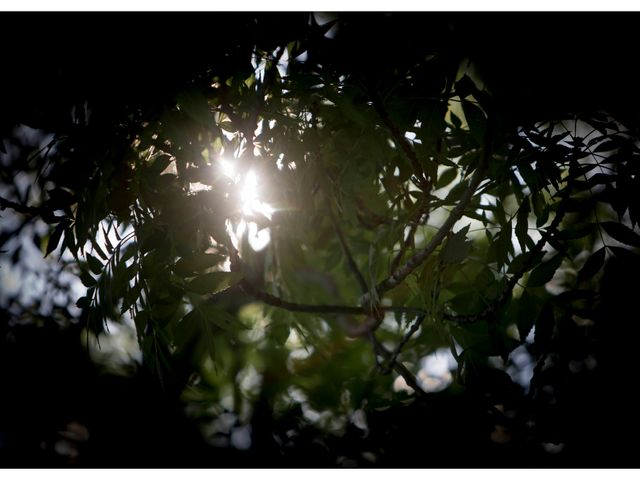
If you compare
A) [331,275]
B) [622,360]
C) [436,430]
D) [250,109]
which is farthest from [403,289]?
A: [331,275]

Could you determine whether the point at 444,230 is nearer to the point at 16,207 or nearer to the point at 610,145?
the point at 610,145

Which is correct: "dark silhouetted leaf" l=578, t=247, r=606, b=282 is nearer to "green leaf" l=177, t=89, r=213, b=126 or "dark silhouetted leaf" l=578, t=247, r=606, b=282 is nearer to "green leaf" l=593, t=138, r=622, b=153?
"green leaf" l=593, t=138, r=622, b=153

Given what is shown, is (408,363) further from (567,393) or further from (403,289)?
(567,393)

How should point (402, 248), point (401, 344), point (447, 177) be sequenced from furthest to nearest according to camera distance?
point (447, 177)
point (401, 344)
point (402, 248)

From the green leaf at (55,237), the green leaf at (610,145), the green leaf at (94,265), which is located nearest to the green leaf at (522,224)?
the green leaf at (610,145)

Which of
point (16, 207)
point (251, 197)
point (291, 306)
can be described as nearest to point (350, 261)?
point (291, 306)

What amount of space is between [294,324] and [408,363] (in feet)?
3.03

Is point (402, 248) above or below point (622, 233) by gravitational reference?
above

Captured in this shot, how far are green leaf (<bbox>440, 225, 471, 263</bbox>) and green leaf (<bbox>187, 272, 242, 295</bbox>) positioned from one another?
1.97 ft

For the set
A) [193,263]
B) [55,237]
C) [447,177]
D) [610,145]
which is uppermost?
[447,177]

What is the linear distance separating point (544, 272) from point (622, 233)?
22 centimetres

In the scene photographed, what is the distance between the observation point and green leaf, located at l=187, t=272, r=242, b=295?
1.23 m

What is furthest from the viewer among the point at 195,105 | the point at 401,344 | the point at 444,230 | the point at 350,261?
the point at 350,261

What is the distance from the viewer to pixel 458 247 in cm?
129
